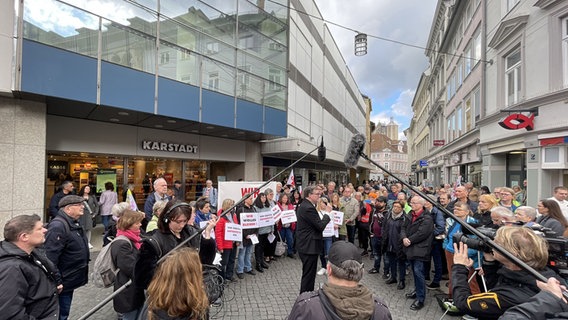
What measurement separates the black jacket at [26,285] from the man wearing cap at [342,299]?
2.09m

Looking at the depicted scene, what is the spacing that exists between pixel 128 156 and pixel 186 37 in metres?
5.39

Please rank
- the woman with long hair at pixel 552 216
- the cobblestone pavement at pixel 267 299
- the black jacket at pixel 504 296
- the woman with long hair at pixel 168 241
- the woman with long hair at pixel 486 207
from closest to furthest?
the black jacket at pixel 504 296 < the woman with long hair at pixel 168 241 < the woman with long hair at pixel 552 216 < the cobblestone pavement at pixel 267 299 < the woman with long hair at pixel 486 207

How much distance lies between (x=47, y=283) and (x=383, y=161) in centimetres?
11070

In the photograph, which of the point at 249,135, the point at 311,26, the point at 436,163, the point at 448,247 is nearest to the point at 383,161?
the point at 436,163

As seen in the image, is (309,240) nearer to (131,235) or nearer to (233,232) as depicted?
(233,232)

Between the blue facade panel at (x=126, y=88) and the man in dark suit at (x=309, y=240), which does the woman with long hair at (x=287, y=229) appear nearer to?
the man in dark suit at (x=309, y=240)

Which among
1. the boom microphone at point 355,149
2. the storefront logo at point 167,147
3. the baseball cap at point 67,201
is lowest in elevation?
the baseball cap at point 67,201

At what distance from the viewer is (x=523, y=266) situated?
193 centimetres

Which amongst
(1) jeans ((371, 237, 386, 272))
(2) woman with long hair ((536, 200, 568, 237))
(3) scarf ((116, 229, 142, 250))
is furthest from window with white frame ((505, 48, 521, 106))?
(3) scarf ((116, 229, 142, 250))

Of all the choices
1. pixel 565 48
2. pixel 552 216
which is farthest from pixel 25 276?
pixel 565 48

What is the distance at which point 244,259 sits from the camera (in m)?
6.81

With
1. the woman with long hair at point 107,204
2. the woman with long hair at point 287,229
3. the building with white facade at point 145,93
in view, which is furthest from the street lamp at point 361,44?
the woman with long hair at point 107,204

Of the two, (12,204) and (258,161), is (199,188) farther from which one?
(12,204)

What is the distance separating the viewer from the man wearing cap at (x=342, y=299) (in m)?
1.73
